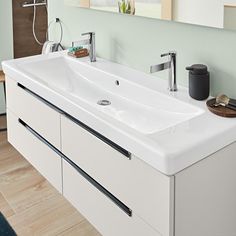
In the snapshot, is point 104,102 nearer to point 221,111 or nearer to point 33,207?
point 221,111

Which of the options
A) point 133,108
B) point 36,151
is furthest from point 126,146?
point 36,151

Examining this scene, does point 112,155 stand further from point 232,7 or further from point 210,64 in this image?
point 232,7

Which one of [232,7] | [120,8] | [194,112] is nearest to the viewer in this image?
[232,7]

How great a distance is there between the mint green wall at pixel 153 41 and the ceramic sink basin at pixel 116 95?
15 centimetres

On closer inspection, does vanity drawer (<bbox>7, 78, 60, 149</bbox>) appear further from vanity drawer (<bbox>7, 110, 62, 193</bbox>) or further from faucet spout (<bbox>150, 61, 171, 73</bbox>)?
faucet spout (<bbox>150, 61, 171, 73</bbox>)

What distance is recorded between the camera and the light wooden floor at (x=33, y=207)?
7.49ft

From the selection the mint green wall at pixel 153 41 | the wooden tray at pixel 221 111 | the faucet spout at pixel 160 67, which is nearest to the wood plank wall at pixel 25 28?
the mint green wall at pixel 153 41

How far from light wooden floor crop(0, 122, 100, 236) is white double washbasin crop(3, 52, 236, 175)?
0.74 m

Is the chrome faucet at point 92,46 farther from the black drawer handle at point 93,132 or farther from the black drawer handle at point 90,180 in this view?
the black drawer handle at point 90,180

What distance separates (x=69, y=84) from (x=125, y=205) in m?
0.90

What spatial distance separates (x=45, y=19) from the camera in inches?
150

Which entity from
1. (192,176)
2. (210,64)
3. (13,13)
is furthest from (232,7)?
(13,13)

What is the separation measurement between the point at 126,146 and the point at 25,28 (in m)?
2.63

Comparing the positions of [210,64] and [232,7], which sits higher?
[232,7]
